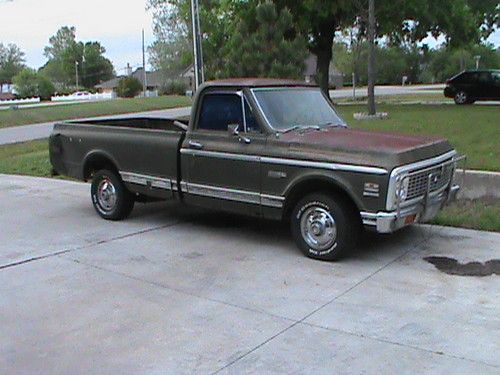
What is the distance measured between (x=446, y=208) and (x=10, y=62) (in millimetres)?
128855

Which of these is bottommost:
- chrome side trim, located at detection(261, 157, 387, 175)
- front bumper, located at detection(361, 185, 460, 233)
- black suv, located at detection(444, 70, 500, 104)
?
front bumper, located at detection(361, 185, 460, 233)

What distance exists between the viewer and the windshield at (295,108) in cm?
682

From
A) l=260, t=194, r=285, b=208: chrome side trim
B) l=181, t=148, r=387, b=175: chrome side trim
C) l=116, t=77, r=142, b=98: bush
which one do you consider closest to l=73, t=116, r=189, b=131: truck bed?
l=181, t=148, r=387, b=175: chrome side trim

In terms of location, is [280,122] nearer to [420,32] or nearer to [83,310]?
→ [83,310]

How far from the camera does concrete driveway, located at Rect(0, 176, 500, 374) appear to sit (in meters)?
4.12

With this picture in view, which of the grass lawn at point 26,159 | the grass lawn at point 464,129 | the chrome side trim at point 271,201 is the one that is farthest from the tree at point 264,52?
the chrome side trim at point 271,201

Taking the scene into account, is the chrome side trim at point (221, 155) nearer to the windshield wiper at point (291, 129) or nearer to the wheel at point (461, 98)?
the windshield wiper at point (291, 129)

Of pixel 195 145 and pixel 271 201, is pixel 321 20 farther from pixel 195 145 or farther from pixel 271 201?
pixel 271 201

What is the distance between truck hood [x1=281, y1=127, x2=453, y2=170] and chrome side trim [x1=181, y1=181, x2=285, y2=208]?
0.56m

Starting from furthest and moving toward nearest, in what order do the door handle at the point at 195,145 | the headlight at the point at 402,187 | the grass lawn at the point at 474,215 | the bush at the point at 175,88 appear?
the bush at the point at 175,88 → the grass lawn at the point at 474,215 → the door handle at the point at 195,145 → the headlight at the point at 402,187

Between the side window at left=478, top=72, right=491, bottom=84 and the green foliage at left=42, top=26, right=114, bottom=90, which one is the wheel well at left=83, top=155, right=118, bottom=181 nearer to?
the side window at left=478, top=72, right=491, bottom=84

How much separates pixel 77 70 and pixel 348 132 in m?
114

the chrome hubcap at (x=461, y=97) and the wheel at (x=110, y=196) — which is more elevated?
the chrome hubcap at (x=461, y=97)

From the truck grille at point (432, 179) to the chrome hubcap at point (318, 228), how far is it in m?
0.83
